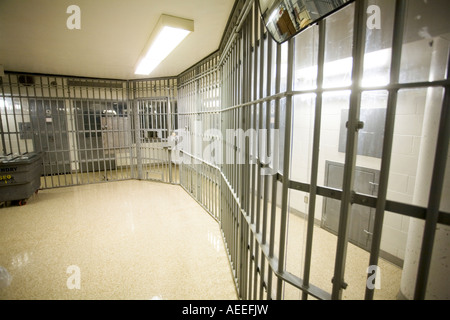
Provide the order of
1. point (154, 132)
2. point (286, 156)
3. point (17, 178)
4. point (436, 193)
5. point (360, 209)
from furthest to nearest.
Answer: point (154, 132)
point (17, 178)
point (360, 209)
point (286, 156)
point (436, 193)

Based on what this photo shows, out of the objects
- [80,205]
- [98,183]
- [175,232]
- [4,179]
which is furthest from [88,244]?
[98,183]

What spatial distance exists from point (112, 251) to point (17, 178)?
296cm

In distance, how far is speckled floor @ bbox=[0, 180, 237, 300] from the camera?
212 cm

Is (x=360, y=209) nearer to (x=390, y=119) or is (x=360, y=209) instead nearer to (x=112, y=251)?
(x=390, y=119)

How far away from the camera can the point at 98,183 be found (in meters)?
5.75

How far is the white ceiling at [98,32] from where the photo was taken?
2.03m

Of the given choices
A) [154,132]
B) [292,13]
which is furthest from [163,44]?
[154,132]

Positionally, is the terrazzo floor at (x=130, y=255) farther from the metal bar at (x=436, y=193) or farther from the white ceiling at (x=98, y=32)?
the white ceiling at (x=98, y=32)

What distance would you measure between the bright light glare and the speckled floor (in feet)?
8.84

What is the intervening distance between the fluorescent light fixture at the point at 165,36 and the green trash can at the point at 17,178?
317 cm

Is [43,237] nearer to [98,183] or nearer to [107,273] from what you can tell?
[107,273]

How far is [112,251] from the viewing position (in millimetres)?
2740

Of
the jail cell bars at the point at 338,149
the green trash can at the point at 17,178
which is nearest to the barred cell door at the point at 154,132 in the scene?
the green trash can at the point at 17,178
